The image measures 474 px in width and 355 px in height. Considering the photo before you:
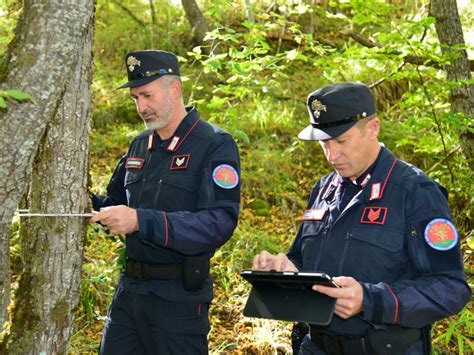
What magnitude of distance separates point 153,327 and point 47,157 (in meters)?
1.04

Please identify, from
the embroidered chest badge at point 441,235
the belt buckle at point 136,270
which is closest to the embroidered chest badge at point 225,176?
the belt buckle at point 136,270

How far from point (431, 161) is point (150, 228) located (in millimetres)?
5440

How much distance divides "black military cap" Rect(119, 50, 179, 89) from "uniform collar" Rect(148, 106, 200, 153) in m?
0.27

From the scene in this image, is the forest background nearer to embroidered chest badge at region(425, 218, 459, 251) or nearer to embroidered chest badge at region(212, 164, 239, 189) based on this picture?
embroidered chest badge at region(212, 164, 239, 189)

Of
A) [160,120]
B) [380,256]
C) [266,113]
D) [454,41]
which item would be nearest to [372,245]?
[380,256]

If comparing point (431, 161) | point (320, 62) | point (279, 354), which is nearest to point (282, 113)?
point (431, 161)

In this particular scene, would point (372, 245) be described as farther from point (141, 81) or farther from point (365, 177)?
point (141, 81)

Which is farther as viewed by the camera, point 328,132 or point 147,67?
point 147,67

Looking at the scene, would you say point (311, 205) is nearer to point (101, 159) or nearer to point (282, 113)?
point (101, 159)

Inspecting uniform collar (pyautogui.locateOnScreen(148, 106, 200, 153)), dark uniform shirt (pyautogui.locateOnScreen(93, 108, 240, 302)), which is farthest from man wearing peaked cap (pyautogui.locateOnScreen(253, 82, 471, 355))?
uniform collar (pyautogui.locateOnScreen(148, 106, 200, 153))

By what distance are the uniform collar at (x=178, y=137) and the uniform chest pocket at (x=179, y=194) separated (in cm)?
19

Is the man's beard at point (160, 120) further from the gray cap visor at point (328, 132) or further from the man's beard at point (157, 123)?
the gray cap visor at point (328, 132)

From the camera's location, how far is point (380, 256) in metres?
2.45

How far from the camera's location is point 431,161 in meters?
7.56
